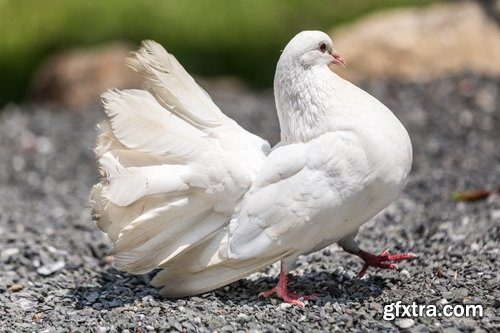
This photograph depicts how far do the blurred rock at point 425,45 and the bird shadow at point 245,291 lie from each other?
18.3ft

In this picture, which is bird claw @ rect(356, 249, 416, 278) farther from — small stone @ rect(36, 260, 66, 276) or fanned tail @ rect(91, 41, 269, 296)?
small stone @ rect(36, 260, 66, 276)

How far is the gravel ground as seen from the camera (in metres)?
4.11

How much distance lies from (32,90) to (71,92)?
85 cm

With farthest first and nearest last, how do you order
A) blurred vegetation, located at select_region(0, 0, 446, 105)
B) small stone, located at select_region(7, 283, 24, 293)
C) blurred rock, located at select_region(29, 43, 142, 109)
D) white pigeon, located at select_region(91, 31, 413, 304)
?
blurred vegetation, located at select_region(0, 0, 446, 105) < blurred rock, located at select_region(29, 43, 142, 109) < small stone, located at select_region(7, 283, 24, 293) < white pigeon, located at select_region(91, 31, 413, 304)

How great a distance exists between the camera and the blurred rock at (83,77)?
10.7 m

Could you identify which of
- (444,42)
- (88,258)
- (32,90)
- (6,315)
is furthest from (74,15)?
(6,315)

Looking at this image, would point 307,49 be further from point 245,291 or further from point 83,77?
point 83,77

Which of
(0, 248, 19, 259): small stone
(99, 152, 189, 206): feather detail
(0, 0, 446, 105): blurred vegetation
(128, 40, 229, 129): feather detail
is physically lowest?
(0, 248, 19, 259): small stone

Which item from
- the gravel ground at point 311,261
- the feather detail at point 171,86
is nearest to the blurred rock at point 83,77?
the gravel ground at point 311,261

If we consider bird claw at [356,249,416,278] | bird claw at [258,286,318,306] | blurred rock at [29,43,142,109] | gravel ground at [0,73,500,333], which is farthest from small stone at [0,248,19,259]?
blurred rock at [29,43,142,109]

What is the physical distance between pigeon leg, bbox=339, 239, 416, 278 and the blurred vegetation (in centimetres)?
795

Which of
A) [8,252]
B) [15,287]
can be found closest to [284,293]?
[15,287]

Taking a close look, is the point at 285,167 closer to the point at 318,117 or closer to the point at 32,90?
the point at 318,117

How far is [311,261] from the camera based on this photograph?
514cm
